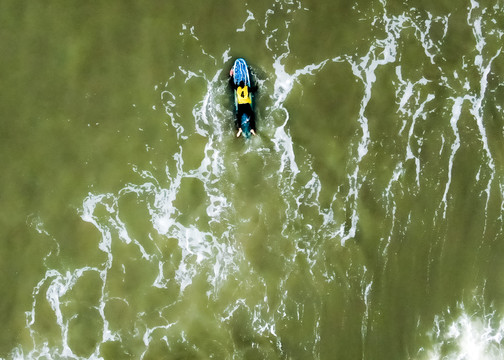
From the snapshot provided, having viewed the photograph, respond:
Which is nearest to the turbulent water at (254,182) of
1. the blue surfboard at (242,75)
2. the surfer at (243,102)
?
the surfer at (243,102)

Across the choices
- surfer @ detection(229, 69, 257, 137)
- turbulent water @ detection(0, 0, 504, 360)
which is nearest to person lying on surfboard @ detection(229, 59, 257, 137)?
surfer @ detection(229, 69, 257, 137)

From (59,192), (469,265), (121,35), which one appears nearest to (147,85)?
(121,35)

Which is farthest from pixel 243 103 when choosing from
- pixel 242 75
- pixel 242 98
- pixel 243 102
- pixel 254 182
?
pixel 254 182

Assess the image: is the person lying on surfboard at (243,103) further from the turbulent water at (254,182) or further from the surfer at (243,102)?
the turbulent water at (254,182)

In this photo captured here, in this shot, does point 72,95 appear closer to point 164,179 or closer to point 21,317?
point 164,179

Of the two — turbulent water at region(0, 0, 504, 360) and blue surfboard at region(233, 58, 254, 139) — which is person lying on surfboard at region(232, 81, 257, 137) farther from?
turbulent water at region(0, 0, 504, 360)
